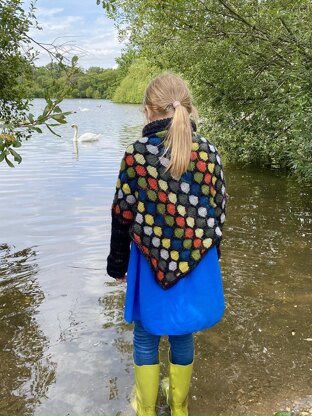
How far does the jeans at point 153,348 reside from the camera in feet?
8.91

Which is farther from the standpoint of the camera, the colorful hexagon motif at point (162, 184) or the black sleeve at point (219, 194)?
the black sleeve at point (219, 194)

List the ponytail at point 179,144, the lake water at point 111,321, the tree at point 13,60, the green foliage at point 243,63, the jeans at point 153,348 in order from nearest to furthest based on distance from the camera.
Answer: the ponytail at point 179,144, the jeans at point 153,348, the lake water at point 111,321, the tree at point 13,60, the green foliage at point 243,63

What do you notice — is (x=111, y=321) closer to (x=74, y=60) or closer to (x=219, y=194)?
(x=219, y=194)

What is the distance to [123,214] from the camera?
2566 mm

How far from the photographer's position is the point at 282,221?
7.99 metres

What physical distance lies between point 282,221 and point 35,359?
18.0 feet

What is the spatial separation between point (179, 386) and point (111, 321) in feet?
5.25

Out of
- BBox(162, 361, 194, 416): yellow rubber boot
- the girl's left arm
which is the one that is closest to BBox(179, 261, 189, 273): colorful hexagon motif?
the girl's left arm

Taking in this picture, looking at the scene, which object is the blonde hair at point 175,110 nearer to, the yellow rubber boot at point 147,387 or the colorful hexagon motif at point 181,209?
the colorful hexagon motif at point 181,209

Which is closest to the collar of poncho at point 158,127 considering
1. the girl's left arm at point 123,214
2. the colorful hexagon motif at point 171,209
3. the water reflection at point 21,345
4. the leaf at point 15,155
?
the girl's left arm at point 123,214

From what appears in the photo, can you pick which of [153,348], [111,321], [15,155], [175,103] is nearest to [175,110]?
[175,103]

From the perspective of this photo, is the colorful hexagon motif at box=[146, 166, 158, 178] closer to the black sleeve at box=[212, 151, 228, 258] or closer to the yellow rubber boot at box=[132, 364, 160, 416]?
the black sleeve at box=[212, 151, 228, 258]

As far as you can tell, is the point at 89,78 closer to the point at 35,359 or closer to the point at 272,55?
the point at 35,359

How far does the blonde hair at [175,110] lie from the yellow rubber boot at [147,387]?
1.21 metres
